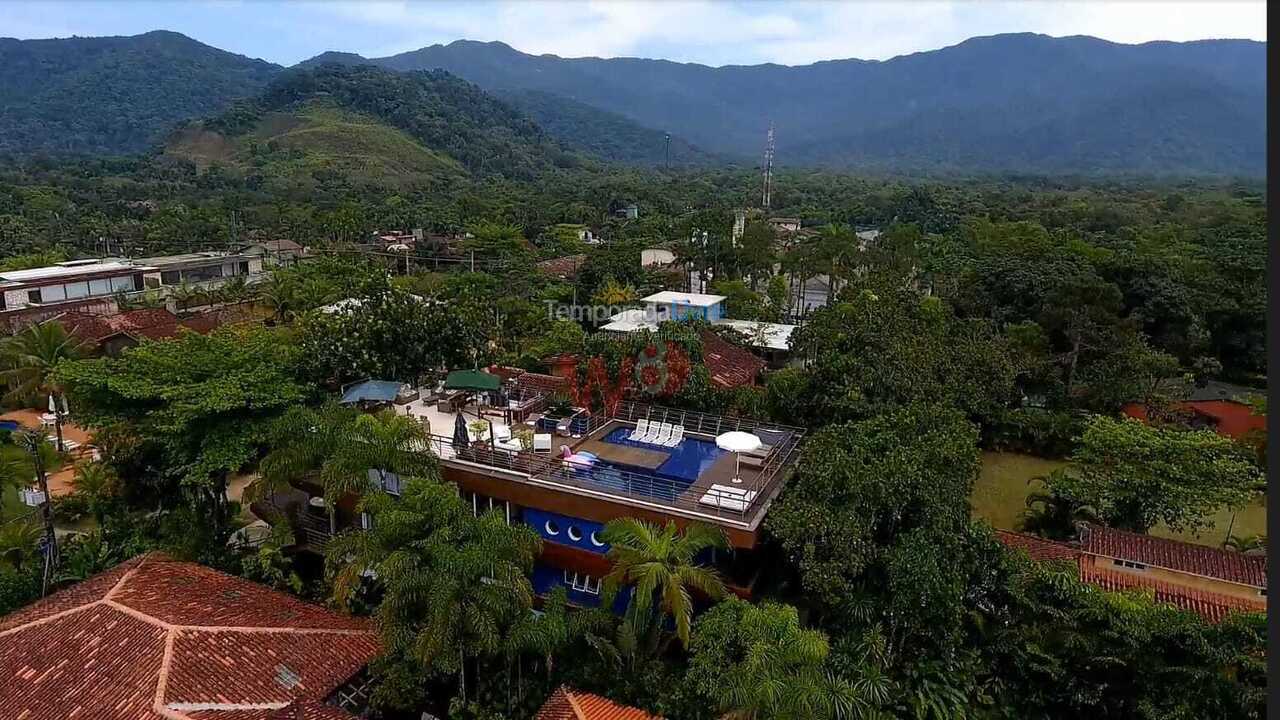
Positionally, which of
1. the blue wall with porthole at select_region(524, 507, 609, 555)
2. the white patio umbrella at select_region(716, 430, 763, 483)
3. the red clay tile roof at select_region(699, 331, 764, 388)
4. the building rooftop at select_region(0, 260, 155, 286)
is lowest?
the blue wall with porthole at select_region(524, 507, 609, 555)

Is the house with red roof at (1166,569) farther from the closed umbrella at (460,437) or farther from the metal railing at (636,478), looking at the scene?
the closed umbrella at (460,437)

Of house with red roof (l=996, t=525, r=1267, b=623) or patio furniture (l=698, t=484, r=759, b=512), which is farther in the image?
house with red roof (l=996, t=525, r=1267, b=623)

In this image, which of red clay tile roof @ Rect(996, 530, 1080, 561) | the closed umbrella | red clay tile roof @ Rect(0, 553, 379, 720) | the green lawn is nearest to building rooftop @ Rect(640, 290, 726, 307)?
the green lawn

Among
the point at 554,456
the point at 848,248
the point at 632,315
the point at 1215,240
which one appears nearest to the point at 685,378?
the point at 554,456

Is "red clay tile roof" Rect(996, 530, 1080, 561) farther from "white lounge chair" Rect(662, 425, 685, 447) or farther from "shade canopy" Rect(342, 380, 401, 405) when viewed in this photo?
"shade canopy" Rect(342, 380, 401, 405)

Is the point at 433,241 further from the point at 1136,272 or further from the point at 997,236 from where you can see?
the point at 1136,272

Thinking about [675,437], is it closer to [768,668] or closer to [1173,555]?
[768,668]
